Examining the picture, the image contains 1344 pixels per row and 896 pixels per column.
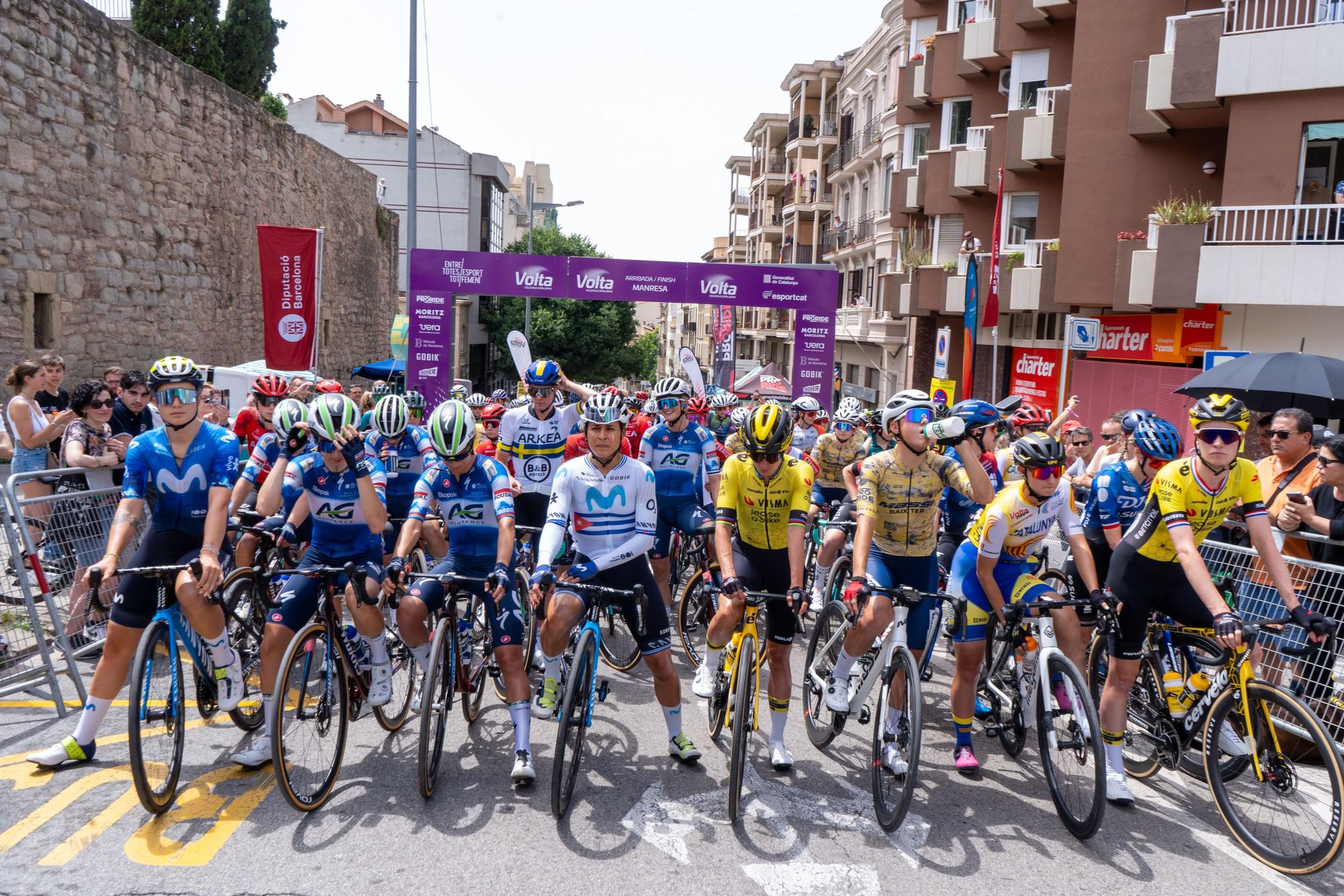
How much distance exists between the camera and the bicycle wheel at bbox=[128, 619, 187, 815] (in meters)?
4.80

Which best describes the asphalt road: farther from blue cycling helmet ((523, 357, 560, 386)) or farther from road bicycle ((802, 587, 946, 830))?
blue cycling helmet ((523, 357, 560, 386))

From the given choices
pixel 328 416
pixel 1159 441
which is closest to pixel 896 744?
pixel 1159 441

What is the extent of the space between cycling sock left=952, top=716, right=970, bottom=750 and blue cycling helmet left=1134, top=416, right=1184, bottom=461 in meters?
1.96

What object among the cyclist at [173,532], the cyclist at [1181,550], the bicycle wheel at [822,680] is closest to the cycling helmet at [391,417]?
the cyclist at [173,532]

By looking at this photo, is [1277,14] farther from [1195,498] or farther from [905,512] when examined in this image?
[905,512]

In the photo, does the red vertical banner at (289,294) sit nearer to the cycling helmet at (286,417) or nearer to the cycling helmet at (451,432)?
the cycling helmet at (286,417)

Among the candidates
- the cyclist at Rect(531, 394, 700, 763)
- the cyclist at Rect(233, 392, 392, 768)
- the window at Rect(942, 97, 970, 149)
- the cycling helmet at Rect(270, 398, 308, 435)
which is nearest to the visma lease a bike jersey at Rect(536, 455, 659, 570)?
the cyclist at Rect(531, 394, 700, 763)

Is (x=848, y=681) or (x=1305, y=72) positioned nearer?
(x=848, y=681)

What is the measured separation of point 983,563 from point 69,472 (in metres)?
6.89

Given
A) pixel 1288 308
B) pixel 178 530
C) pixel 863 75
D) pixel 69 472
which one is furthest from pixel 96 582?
pixel 863 75

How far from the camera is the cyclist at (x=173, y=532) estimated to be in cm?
538

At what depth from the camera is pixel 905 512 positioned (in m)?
5.96

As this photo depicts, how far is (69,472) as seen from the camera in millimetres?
7836

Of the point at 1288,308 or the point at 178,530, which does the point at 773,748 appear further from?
the point at 1288,308
